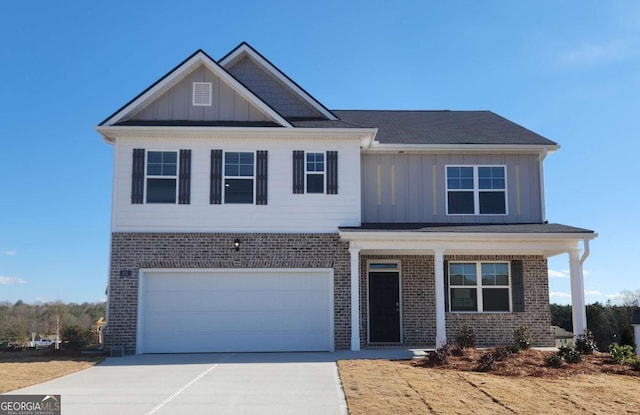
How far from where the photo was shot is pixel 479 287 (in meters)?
17.9

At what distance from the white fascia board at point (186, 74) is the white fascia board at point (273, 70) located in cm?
167

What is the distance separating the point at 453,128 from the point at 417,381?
1053 centimetres

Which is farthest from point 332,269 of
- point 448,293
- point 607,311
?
point 607,311

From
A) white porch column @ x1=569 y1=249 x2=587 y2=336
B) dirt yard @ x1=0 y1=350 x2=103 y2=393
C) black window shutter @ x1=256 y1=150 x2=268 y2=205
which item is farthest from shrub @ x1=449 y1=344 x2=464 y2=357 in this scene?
dirt yard @ x1=0 y1=350 x2=103 y2=393

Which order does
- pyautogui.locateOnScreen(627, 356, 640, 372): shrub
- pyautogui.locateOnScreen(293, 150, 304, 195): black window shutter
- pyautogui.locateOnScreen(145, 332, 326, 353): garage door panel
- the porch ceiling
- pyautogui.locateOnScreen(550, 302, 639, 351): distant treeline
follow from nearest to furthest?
pyautogui.locateOnScreen(627, 356, 640, 372): shrub, the porch ceiling, pyautogui.locateOnScreen(145, 332, 326, 353): garage door panel, pyautogui.locateOnScreen(293, 150, 304, 195): black window shutter, pyautogui.locateOnScreen(550, 302, 639, 351): distant treeline

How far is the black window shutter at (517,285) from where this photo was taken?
1770 cm

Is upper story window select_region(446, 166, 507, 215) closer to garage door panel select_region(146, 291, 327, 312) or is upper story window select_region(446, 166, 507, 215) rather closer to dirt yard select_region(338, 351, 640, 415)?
garage door panel select_region(146, 291, 327, 312)

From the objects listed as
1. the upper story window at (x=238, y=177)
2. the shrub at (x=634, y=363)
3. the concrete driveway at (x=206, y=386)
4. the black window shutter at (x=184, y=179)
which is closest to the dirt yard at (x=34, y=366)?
the concrete driveway at (x=206, y=386)

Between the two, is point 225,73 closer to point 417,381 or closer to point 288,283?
point 288,283

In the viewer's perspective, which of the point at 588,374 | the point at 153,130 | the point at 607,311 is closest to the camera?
the point at 588,374

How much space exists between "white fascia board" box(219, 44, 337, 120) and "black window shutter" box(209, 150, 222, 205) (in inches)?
125

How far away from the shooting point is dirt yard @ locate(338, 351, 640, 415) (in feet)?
28.3

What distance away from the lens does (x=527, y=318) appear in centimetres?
1767

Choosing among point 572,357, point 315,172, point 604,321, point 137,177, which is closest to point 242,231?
point 315,172
